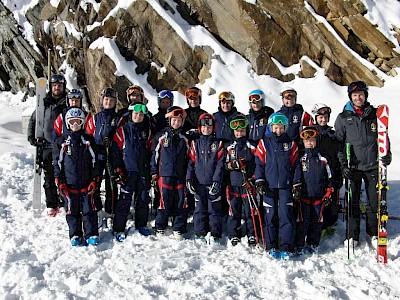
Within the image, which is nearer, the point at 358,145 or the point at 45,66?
the point at 358,145

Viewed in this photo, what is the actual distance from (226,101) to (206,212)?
202cm

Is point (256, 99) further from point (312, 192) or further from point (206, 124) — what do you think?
point (312, 192)

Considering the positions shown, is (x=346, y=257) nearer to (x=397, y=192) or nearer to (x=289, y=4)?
(x=397, y=192)

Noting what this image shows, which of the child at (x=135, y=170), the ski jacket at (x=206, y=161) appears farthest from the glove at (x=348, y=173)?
the child at (x=135, y=170)

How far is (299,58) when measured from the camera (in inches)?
676

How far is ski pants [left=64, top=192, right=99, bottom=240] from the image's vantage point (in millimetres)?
6062

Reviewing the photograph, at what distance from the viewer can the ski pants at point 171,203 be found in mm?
6395

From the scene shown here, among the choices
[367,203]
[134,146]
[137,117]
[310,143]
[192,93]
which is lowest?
[367,203]

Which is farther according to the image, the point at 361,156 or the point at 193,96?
the point at 193,96

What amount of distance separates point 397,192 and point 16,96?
24.9 m

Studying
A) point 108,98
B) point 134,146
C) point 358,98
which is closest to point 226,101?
point 134,146

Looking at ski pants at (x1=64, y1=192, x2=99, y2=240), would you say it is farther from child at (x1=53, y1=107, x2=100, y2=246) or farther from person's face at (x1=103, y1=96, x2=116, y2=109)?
person's face at (x1=103, y1=96, x2=116, y2=109)

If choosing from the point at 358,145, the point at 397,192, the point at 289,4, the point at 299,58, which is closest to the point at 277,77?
the point at 299,58

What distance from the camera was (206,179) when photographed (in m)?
6.27
